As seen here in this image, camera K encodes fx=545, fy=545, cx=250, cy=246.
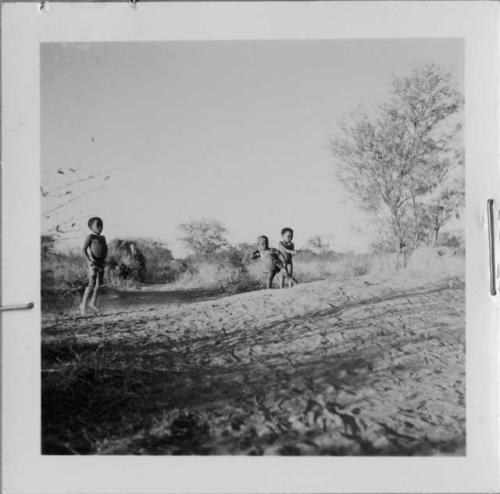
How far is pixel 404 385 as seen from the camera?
4.83ft

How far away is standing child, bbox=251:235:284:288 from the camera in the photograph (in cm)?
150

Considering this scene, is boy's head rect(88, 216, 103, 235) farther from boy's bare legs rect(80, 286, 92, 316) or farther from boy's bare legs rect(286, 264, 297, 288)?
boy's bare legs rect(286, 264, 297, 288)

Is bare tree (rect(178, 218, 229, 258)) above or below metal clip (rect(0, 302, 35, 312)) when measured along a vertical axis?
above

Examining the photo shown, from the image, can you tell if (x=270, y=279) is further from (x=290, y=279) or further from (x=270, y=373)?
(x=270, y=373)

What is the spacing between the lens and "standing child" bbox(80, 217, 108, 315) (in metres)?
1.51

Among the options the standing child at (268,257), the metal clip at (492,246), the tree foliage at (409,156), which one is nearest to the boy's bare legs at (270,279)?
the standing child at (268,257)

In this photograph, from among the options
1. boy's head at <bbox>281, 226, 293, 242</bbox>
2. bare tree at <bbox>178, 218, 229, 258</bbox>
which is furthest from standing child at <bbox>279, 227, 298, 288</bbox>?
bare tree at <bbox>178, 218, 229, 258</bbox>

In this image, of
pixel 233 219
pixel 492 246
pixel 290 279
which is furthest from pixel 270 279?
pixel 492 246

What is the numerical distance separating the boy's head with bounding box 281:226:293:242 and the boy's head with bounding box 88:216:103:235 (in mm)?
506

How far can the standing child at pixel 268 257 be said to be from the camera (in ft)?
4.91

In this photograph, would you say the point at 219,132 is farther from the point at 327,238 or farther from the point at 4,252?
the point at 4,252

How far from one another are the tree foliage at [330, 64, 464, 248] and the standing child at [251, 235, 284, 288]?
0.27 meters

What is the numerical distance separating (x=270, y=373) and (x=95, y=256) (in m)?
0.58

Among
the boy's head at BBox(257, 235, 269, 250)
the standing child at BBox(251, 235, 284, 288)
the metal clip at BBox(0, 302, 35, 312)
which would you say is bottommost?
the metal clip at BBox(0, 302, 35, 312)
